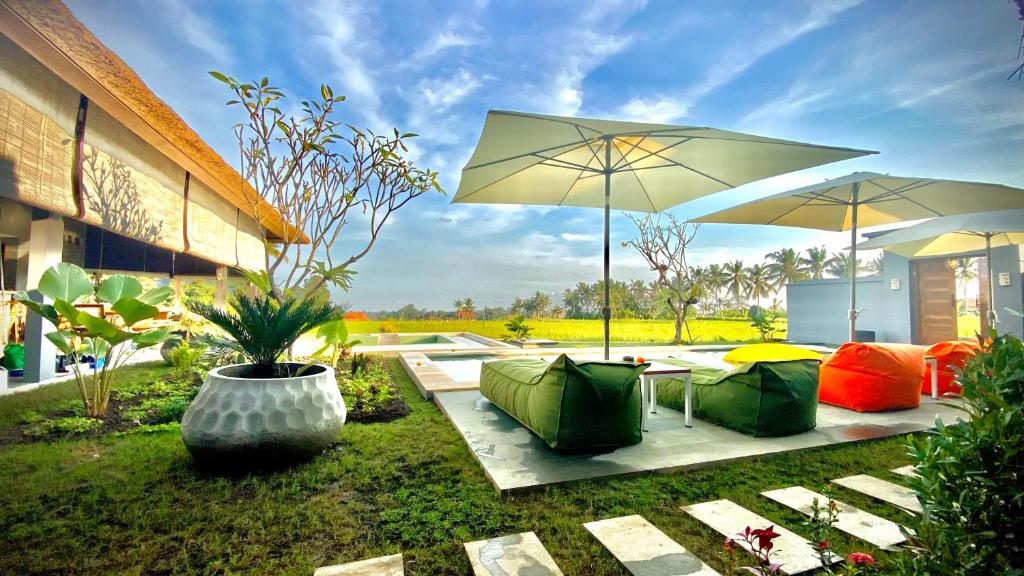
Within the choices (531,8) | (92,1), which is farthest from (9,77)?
(531,8)

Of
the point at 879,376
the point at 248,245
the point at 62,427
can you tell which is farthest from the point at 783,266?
the point at 62,427

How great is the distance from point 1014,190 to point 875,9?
2.70 meters

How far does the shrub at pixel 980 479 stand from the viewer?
3.14 ft

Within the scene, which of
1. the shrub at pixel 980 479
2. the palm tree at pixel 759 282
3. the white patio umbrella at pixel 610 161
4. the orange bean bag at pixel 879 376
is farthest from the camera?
the palm tree at pixel 759 282

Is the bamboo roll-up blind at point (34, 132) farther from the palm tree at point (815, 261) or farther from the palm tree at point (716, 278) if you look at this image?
the palm tree at point (815, 261)

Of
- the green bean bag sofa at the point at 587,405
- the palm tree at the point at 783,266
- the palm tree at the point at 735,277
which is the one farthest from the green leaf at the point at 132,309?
the palm tree at the point at 783,266

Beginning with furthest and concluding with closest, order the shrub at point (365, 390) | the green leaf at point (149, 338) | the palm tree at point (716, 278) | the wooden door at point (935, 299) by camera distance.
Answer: the palm tree at point (716, 278) < the wooden door at point (935, 299) < the shrub at point (365, 390) < the green leaf at point (149, 338)

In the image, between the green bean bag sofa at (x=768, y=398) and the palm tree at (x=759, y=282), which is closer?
the green bean bag sofa at (x=768, y=398)

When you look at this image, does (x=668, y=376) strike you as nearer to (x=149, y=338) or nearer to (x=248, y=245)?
(x=149, y=338)

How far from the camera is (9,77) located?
319cm

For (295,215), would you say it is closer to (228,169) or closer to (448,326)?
(228,169)

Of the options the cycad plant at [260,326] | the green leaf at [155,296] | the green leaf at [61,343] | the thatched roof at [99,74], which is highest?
the thatched roof at [99,74]

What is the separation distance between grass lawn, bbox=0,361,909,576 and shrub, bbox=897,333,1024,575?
0.87m

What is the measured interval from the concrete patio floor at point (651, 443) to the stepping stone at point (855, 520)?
1.60ft
